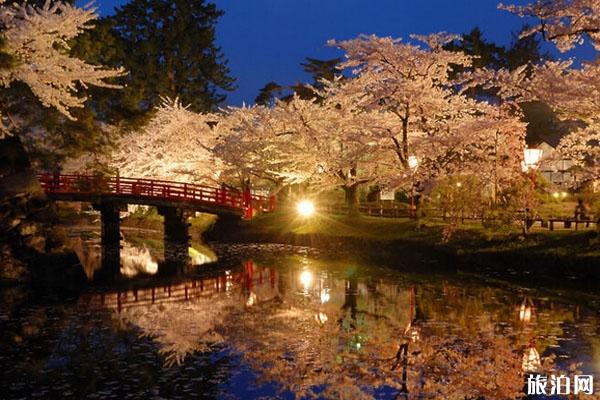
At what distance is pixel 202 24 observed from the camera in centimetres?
6059

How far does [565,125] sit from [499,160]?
130 feet

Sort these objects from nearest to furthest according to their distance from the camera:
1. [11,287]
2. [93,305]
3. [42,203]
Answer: [93,305], [11,287], [42,203]

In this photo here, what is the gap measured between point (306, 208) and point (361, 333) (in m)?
22.9

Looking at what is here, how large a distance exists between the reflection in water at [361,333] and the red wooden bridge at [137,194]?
40.4 ft

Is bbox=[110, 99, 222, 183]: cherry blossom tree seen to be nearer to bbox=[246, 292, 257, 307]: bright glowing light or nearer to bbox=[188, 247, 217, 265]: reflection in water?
bbox=[188, 247, 217, 265]: reflection in water

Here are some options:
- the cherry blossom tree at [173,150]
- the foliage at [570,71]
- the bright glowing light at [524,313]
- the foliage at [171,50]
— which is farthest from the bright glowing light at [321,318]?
the foliage at [171,50]

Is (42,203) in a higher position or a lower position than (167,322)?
higher

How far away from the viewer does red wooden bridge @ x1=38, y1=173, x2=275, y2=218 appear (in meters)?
34.0

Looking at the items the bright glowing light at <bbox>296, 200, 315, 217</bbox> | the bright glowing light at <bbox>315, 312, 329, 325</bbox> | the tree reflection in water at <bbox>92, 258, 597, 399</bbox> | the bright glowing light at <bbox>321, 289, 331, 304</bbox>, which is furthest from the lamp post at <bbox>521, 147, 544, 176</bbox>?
the bright glowing light at <bbox>296, 200, 315, 217</bbox>

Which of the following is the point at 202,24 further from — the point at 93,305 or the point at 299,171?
the point at 93,305

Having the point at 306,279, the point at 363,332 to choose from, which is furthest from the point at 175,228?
the point at 363,332

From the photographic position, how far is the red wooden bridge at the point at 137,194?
112 feet

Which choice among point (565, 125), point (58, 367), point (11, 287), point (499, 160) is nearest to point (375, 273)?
point (499, 160)

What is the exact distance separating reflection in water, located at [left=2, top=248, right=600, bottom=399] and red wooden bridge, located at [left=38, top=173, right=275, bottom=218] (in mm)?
12303
